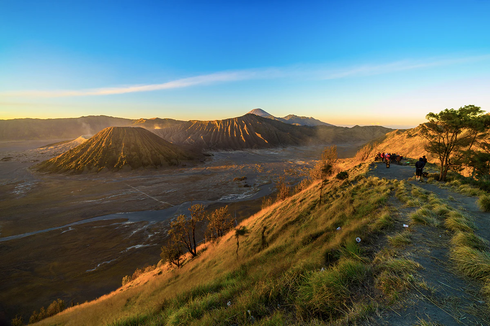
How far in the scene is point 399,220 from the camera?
6324 millimetres

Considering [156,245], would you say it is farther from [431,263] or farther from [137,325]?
[431,263]

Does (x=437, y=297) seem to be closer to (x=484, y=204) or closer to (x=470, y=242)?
(x=470, y=242)

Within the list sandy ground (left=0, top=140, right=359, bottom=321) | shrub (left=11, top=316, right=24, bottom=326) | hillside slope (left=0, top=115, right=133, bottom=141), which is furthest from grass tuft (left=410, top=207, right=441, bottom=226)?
hillside slope (left=0, top=115, right=133, bottom=141)

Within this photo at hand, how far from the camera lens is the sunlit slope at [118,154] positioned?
194 ft

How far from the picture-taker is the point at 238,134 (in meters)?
125

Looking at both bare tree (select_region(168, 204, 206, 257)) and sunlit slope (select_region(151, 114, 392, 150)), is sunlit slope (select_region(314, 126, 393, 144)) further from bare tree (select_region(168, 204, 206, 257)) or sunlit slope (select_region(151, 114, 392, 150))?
bare tree (select_region(168, 204, 206, 257))

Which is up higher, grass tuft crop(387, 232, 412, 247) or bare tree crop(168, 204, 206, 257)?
grass tuft crop(387, 232, 412, 247)

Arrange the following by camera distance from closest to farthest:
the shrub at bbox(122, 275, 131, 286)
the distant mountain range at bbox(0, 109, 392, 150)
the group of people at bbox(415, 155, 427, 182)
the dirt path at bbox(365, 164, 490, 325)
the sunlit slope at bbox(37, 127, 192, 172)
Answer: the dirt path at bbox(365, 164, 490, 325), the group of people at bbox(415, 155, 427, 182), the shrub at bbox(122, 275, 131, 286), the sunlit slope at bbox(37, 127, 192, 172), the distant mountain range at bbox(0, 109, 392, 150)

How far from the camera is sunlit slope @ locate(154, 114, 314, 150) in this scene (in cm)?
11681

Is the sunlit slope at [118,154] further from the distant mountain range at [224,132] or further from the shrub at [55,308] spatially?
the shrub at [55,308]

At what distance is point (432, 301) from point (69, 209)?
149 ft

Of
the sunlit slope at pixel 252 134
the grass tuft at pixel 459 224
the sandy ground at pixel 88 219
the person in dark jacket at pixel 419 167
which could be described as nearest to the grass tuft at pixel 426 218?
the grass tuft at pixel 459 224

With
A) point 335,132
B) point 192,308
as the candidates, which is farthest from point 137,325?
point 335,132

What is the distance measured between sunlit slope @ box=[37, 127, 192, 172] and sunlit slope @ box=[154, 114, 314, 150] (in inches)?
1494
